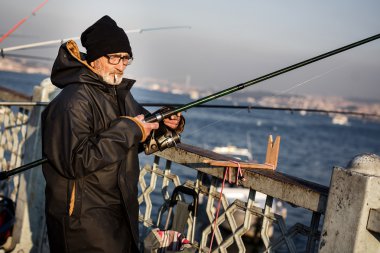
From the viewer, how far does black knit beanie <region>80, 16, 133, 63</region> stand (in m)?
2.89

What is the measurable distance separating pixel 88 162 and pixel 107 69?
0.71 meters

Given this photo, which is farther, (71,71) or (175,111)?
(175,111)

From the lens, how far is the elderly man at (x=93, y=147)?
8.55 ft

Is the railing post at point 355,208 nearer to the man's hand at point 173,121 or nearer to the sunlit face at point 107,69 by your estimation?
the man's hand at point 173,121

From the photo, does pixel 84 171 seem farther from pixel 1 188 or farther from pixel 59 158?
pixel 1 188

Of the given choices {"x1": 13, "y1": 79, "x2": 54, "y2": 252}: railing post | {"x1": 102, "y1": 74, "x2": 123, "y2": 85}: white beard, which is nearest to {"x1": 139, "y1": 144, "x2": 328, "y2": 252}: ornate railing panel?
{"x1": 102, "y1": 74, "x2": 123, "y2": 85}: white beard

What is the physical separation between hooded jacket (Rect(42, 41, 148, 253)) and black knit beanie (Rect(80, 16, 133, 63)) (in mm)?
102

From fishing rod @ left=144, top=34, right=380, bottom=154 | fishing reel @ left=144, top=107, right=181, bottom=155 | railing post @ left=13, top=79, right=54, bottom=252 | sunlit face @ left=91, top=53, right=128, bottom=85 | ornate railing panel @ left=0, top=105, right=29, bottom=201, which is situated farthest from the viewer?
ornate railing panel @ left=0, top=105, right=29, bottom=201

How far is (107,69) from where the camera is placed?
2.96m

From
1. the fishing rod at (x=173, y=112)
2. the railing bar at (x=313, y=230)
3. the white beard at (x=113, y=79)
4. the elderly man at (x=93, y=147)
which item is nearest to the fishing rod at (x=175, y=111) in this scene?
the fishing rod at (x=173, y=112)

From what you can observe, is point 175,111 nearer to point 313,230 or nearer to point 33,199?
point 313,230

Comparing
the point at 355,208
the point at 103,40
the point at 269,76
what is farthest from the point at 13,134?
the point at 355,208

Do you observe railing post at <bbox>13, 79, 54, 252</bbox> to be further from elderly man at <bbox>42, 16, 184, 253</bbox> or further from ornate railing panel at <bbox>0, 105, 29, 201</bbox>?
A: elderly man at <bbox>42, 16, 184, 253</bbox>

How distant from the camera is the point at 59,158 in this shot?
8.52ft
